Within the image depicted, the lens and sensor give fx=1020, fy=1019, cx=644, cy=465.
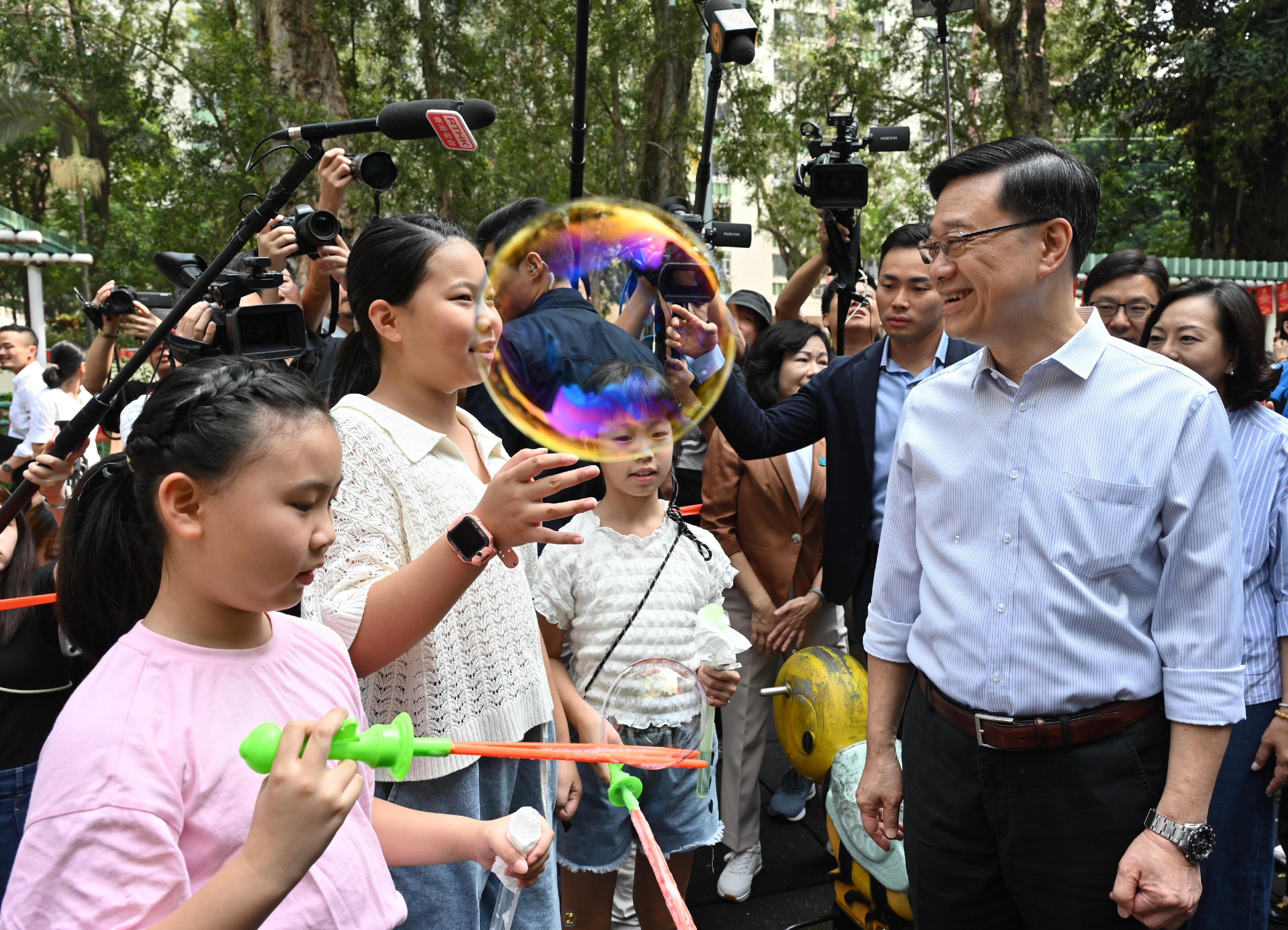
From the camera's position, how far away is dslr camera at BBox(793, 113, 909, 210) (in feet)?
10.7

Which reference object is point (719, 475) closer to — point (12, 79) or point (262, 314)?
point (262, 314)

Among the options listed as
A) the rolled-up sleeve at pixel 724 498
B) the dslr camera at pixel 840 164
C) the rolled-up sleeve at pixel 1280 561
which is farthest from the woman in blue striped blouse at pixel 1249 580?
the rolled-up sleeve at pixel 724 498

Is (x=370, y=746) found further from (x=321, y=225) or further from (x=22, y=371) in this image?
(x=22, y=371)

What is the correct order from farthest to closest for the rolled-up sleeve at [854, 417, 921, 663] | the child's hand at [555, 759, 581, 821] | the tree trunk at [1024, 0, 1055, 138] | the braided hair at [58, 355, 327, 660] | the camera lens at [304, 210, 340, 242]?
the tree trunk at [1024, 0, 1055, 138] < the camera lens at [304, 210, 340, 242] < the rolled-up sleeve at [854, 417, 921, 663] < the child's hand at [555, 759, 581, 821] < the braided hair at [58, 355, 327, 660]

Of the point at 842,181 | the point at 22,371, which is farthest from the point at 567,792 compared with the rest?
the point at 22,371

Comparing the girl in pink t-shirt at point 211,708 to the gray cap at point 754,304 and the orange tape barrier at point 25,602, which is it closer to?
the orange tape barrier at point 25,602

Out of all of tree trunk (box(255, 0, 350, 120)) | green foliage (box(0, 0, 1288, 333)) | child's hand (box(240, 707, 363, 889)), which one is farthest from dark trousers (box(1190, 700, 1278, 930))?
tree trunk (box(255, 0, 350, 120))

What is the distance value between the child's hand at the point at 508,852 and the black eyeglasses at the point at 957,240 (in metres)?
1.27

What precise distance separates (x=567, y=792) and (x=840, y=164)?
2.19 m

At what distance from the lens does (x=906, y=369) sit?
321 centimetres

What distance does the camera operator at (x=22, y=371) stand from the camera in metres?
7.96

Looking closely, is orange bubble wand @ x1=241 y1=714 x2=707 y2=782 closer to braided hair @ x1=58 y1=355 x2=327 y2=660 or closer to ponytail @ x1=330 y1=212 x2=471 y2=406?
braided hair @ x1=58 y1=355 x2=327 y2=660

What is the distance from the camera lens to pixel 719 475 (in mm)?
3803

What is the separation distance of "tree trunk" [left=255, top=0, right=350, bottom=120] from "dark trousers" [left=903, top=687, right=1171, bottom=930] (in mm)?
8971
